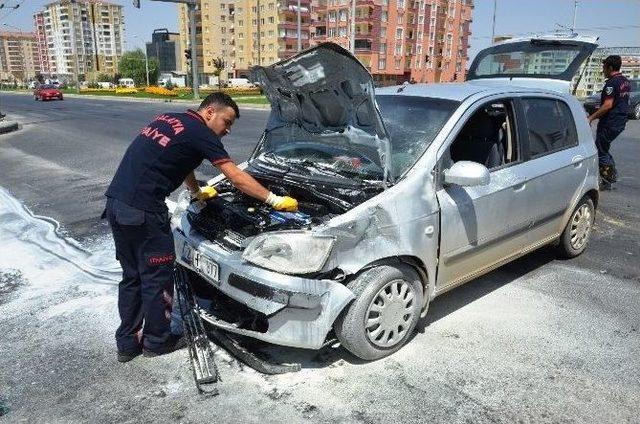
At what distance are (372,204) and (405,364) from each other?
39.9 inches

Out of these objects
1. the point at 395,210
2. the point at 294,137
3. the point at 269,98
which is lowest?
the point at 395,210

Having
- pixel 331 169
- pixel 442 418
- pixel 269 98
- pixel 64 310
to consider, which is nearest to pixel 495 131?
pixel 331 169

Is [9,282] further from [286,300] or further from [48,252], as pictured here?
[286,300]

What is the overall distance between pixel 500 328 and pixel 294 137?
6.84ft

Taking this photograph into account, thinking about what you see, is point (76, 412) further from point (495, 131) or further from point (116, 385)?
point (495, 131)

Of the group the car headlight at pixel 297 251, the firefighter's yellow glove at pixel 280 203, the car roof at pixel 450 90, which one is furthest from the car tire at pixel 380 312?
the car roof at pixel 450 90

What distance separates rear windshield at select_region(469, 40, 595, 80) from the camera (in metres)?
5.95

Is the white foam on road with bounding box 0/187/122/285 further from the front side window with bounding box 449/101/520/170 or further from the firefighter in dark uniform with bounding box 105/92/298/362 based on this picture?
the front side window with bounding box 449/101/520/170

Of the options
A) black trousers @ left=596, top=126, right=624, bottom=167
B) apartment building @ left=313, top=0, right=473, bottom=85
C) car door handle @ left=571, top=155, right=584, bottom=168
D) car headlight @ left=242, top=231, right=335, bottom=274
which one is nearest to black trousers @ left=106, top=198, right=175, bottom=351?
car headlight @ left=242, top=231, right=335, bottom=274

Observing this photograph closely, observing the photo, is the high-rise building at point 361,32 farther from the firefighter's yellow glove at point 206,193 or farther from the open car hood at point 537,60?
the firefighter's yellow glove at point 206,193

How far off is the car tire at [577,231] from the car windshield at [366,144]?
186cm

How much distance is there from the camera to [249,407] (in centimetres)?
264

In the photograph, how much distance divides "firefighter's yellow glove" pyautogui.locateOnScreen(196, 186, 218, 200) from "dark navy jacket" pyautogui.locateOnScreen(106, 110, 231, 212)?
62cm

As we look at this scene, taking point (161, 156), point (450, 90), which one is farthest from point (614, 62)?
point (161, 156)
